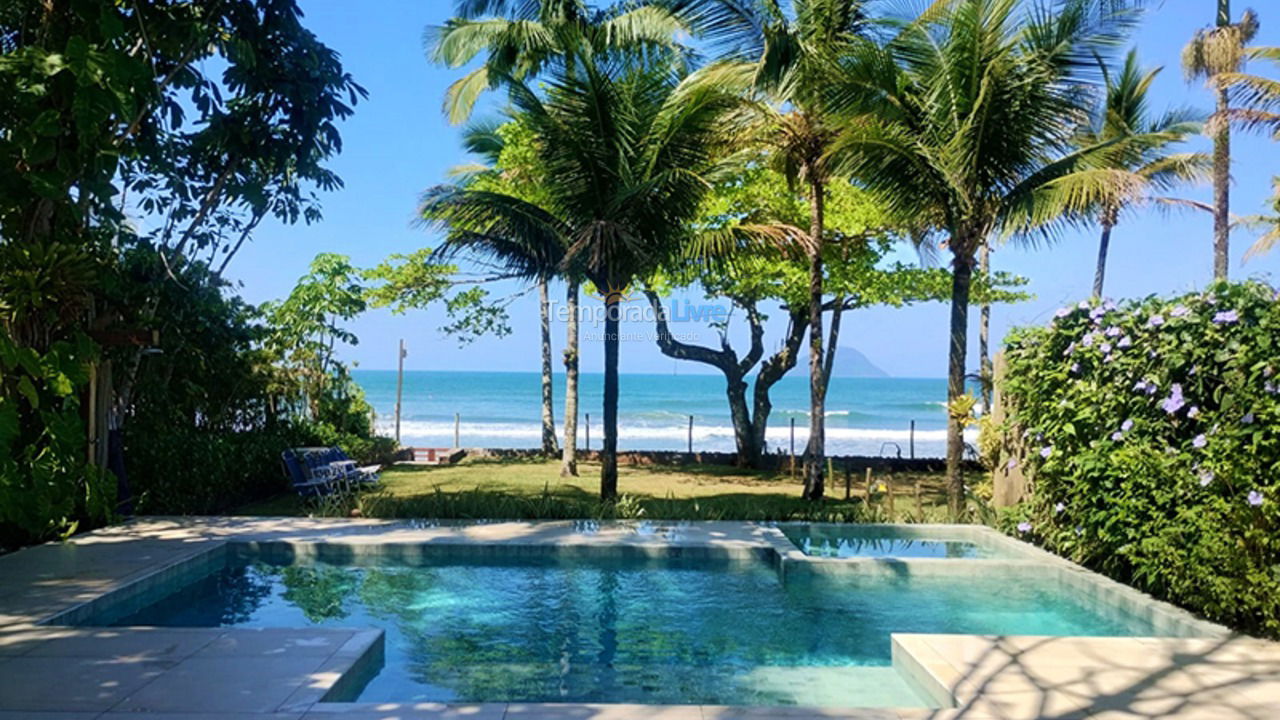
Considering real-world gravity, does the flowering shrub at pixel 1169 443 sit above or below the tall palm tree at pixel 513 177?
below

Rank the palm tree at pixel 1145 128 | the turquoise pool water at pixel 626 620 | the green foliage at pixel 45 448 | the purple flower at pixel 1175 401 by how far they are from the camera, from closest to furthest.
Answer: the turquoise pool water at pixel 626 620, the purple flower at pixel 1175 401, the green foliage at pixel 45 448, the palm tree at pixel 1145 128

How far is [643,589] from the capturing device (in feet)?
25.5

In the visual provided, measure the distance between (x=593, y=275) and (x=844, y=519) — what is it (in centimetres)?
449

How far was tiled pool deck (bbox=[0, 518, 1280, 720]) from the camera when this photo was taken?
14.1 ft

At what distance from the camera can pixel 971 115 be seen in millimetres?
10125

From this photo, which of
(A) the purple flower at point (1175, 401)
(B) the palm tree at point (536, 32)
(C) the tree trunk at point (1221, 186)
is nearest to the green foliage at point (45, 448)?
(B) the palm tree at point (536, 32)

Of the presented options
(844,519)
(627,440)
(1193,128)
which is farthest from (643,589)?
(627,440)

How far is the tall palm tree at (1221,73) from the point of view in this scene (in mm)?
18984

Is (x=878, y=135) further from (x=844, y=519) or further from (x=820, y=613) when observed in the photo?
(x=820, y=613)

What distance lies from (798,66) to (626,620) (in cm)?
745

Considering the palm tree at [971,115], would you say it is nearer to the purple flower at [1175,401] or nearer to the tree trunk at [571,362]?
the purple flower at [1175,401]

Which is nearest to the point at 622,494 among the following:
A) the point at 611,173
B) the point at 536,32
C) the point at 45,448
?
the point at 611,173

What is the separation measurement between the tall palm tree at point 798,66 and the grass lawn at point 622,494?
1479 millimetres

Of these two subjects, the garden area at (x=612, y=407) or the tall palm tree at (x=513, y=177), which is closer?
the garden area at (x=612, y=407)
